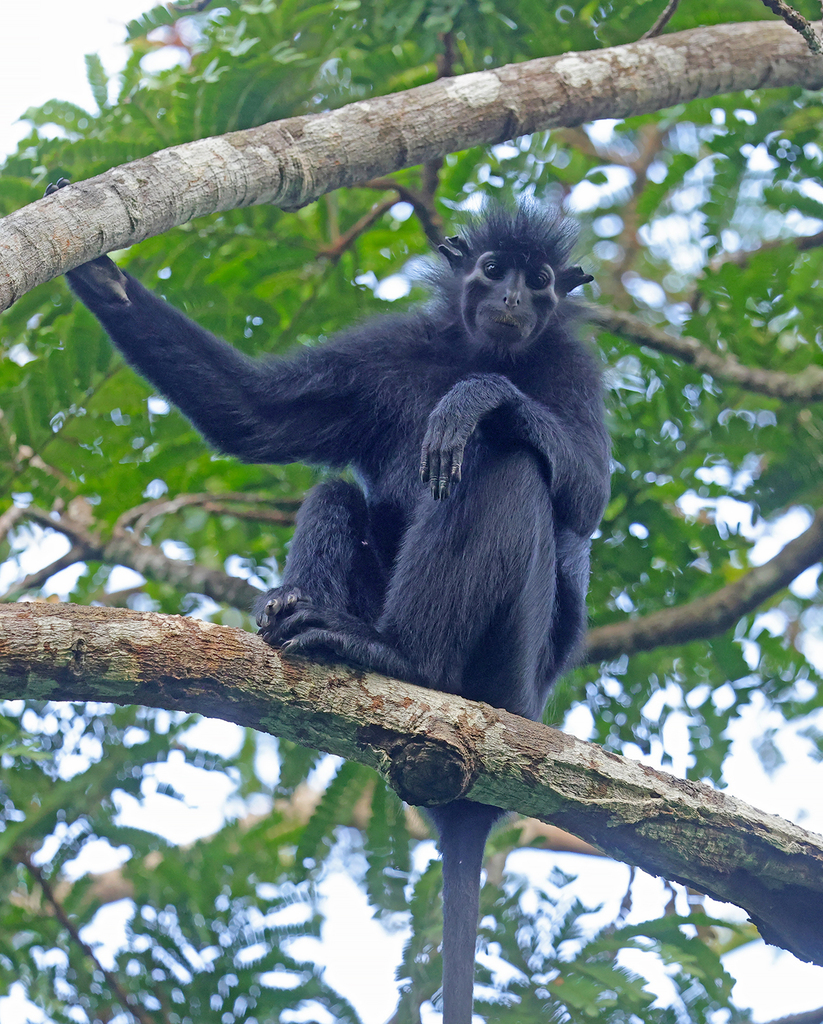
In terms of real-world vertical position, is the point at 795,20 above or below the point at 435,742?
above

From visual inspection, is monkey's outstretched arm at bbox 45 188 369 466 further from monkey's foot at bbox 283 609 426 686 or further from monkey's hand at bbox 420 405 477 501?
monkey's foot at bbox 283 609 426 686

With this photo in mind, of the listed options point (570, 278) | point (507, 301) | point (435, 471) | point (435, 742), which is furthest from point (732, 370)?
point (435, 742)

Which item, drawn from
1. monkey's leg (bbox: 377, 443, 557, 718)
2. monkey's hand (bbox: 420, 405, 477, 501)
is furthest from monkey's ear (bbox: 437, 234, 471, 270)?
monkey's hand (bbox: 420, 405, 477, 501)

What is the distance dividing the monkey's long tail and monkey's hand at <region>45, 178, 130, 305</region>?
2314mm

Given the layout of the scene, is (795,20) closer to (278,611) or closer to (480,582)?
(480,582)

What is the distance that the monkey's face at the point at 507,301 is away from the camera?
4254 millimetres

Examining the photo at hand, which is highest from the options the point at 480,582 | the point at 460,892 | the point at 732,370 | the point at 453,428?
the point at 732,370

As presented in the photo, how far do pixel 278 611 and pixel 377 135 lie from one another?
1.85 meters

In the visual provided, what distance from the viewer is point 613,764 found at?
3166 millimetres

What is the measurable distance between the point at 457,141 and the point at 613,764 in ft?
8.37

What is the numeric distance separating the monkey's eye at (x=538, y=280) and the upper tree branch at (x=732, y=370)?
2.13 ft

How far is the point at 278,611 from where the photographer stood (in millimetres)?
3377

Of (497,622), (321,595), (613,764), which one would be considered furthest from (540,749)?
(321,595)

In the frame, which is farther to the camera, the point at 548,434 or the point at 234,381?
the point at 234,381
